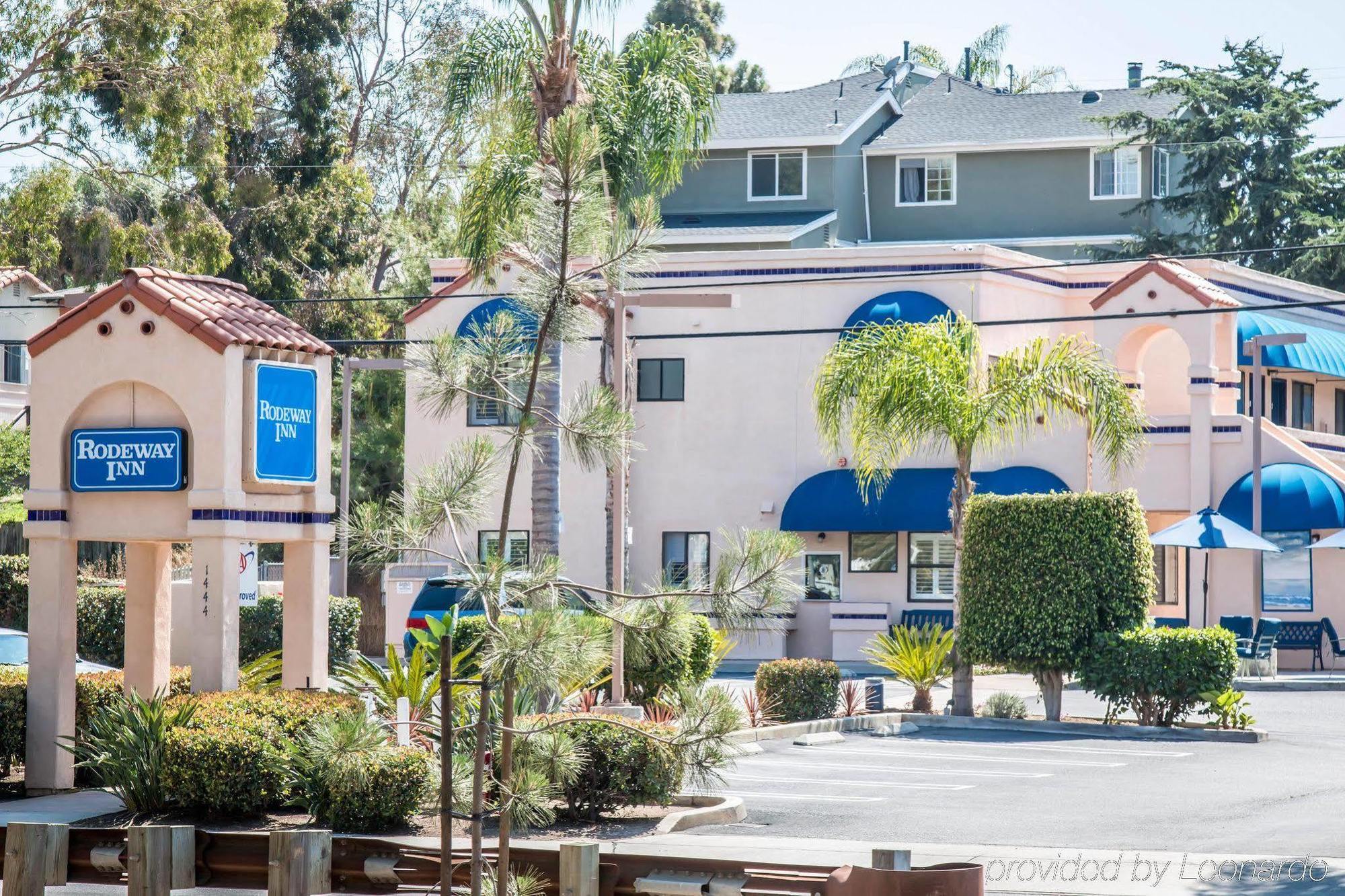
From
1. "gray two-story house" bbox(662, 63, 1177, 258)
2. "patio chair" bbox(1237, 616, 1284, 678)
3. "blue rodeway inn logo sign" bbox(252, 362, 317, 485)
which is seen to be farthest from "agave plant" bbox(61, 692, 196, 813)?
"gray two-story house" bbox(662, 63, 1177, 258)

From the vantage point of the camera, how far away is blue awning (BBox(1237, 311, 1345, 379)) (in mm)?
35938

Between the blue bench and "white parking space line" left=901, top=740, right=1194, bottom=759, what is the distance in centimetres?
1254

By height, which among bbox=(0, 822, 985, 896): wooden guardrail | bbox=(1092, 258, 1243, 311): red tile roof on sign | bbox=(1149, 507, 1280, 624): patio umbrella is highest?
bbox=(1092, 258, 1243, 311): red tile roof on sign

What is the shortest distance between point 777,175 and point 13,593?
2220cm

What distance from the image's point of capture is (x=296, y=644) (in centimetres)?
1600

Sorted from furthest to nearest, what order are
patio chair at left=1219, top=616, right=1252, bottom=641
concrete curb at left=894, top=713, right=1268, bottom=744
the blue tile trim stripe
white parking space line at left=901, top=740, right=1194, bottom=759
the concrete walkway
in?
patio chair at left=1219, top=616, right=1252, bottom=641 → concrete curb at left=894, top=713, right=1268, bottom=744 → white parking space line at left=901, top=740, right=1194, bottom=759 → the blue tile trim stripe → the concrete walkway

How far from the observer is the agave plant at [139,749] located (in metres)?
14.1

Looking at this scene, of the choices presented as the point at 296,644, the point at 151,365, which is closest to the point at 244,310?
the point at 151,365

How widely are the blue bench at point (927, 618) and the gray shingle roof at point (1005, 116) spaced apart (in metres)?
16.3

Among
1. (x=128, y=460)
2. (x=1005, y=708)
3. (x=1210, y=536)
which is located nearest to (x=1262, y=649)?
(x=1210, y=536)

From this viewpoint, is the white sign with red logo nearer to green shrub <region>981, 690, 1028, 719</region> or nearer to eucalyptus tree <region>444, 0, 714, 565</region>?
eucalyptus tree <region>444, 0, 714, 565</region>

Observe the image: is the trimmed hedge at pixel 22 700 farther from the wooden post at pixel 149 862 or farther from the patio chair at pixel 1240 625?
the patio chair at pixel 1240 625

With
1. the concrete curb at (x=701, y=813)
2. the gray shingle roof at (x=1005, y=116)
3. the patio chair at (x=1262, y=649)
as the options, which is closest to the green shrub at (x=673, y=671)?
the concrete curb at (x=701, y=813)

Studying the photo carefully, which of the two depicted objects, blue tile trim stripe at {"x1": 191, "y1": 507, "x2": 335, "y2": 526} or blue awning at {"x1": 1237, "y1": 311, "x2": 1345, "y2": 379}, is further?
blue awning at {"x1": 1237, "y1": 311, "x2": 1345, "y2": 379}
